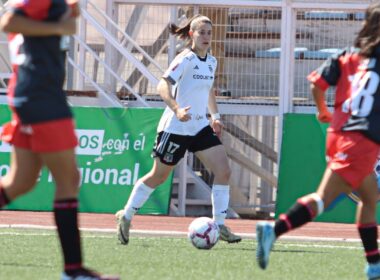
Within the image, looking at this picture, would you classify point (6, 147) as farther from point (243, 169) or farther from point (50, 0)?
point (50, 0)

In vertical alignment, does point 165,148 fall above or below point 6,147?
above

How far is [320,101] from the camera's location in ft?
27.0

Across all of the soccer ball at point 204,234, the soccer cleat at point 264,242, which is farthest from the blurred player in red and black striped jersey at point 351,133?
the soccer ball at point 204,234

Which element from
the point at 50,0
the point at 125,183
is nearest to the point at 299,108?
the point at 125,183

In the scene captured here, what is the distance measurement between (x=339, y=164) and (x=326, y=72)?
68 cm

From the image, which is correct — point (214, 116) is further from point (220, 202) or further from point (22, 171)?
point (22, 171)

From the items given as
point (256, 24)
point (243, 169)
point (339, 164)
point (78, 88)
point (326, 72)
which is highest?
point (326, 72)

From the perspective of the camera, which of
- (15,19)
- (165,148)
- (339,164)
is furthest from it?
(165,148)

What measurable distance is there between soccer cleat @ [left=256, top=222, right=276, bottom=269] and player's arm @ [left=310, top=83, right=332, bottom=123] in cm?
91

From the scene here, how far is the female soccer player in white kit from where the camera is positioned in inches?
445

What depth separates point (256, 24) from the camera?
1781cm

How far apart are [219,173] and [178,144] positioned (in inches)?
19.0

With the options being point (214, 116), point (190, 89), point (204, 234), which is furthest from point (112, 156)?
point (204, 234)

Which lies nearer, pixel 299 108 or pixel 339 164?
pixel 339 164
